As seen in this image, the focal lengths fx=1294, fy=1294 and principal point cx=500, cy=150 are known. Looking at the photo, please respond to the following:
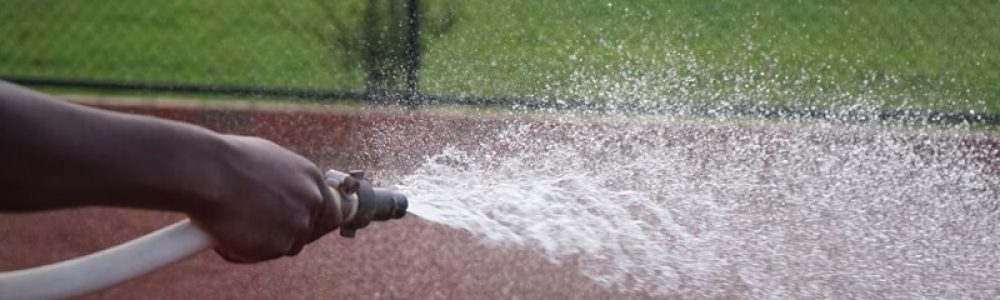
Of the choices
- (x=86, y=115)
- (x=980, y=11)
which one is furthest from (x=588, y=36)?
(x=86, y=115)

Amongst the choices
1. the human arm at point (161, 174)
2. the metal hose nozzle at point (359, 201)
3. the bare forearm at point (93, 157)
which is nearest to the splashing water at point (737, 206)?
the metal hose nozzle at point (359, 201)

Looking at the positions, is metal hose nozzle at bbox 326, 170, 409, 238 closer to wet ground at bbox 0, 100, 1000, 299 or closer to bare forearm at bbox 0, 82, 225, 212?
bare forearm at bbox 0, 82, 225, 212

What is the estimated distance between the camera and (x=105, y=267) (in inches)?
54.0

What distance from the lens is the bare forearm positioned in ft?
3.98

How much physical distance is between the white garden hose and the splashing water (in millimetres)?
1381

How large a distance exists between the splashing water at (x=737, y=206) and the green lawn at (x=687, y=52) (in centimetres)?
64

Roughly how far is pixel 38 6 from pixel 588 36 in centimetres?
324

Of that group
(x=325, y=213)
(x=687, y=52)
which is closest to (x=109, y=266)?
(x=325, y=213)

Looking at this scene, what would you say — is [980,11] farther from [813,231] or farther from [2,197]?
[2,197]

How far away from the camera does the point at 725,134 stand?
5.15 m

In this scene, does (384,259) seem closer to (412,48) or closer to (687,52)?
(412,48)

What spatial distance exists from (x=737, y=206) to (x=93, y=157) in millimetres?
3065

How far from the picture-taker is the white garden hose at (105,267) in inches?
52.1

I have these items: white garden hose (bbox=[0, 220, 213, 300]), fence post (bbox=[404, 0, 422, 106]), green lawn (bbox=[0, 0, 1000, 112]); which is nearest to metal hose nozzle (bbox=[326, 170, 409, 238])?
white garden hose (bbox=[0, 220, 213, 300])
